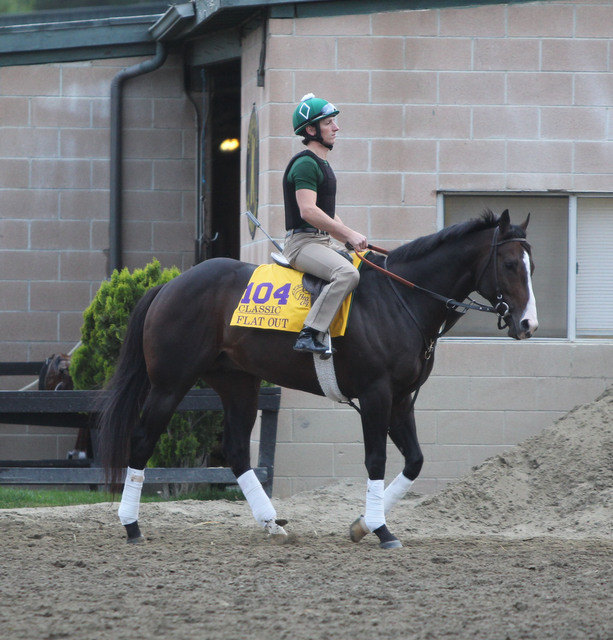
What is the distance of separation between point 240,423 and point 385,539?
1.29 metres

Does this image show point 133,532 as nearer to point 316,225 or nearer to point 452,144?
point 316,225

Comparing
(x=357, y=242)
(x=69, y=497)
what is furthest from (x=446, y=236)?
(x=69, y=497)

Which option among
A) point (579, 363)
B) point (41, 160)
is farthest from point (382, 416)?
point (41, 160)

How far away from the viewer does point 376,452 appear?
6.16 meters

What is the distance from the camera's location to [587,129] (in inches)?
339

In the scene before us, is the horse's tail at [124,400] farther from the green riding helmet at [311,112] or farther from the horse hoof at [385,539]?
the horse hoof at [385,539]

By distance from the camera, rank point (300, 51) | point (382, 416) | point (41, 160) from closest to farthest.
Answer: point (382, 416) → point (300, 51) → point (41, 160)

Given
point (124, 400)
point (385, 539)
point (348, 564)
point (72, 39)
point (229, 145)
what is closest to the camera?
point (348, 564)

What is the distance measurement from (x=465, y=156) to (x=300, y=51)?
1638 millimetres

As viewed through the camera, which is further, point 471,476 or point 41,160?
point 41,160

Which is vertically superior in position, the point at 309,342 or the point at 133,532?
the point at 309,342

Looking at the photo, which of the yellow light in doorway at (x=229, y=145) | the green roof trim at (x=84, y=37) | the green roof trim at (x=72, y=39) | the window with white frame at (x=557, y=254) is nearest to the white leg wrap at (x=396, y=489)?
the window with white frame at (x=557, y=254)

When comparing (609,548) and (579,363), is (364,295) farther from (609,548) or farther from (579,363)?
(579,363)

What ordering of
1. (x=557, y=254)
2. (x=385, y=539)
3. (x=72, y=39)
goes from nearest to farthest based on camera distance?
(x=385, y=539), (x=557, y=254), (x=72, y=39)
